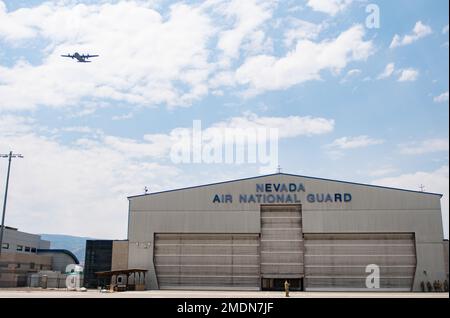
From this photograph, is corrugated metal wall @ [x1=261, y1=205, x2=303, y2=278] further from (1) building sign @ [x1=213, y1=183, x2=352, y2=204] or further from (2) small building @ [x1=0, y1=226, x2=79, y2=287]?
(2) small building @ [x1=0, y1=226, x2=79, y2=287]

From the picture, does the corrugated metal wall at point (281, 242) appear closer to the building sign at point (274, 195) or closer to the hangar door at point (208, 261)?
the building sign at point (274, 195)

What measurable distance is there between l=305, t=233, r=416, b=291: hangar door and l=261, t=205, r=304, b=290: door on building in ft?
4.70

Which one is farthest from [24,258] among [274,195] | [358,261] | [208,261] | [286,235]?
[358,261]

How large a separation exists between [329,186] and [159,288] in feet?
79.5

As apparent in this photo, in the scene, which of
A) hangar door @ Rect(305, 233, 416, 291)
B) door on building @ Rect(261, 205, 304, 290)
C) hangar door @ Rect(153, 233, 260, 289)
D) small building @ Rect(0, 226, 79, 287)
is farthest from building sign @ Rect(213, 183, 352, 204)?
small building @ Rect(0, 226, 79, 287)

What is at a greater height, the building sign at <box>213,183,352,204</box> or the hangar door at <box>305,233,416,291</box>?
the building sign at <box>213,183,352,204</box>

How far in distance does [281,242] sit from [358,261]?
9327 millimetres

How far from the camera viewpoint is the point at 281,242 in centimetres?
5722

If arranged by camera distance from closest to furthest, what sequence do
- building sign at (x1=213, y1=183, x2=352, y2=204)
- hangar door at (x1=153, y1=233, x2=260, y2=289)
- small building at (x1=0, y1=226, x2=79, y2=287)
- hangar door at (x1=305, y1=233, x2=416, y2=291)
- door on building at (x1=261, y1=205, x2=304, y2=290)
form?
hangar door at (x1=305, y1=233, x2=416, y2=291), door on building at (x1=261, y1=205, x2=304, y2=290), hangar door at (x1=153, y1=233, x2=260, y2=289), building sign at (x1=213, y1=183, x2=352, y2=204), small building at (x1=0, y1=226, x2=79, y2=287)

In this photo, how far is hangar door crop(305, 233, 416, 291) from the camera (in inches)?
2180

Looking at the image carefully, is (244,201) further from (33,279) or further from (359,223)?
(33,279)

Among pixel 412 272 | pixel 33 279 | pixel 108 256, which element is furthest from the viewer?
pixel 33 279

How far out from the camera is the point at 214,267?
5712 centimetres
